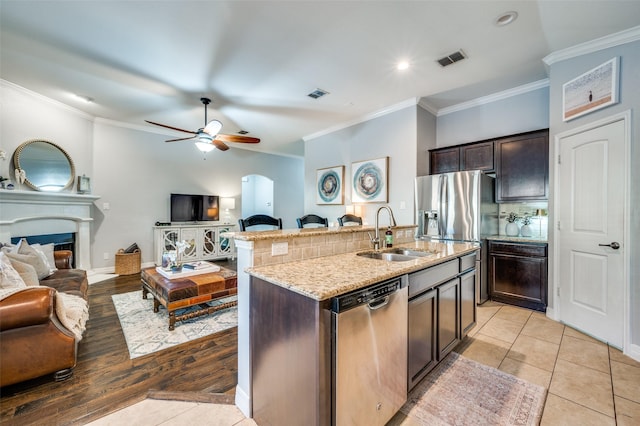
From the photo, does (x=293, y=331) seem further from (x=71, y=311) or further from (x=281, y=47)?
(x=281, y=47)

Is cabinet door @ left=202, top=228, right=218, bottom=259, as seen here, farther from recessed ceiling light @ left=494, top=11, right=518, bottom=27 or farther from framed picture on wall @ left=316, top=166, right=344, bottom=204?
recessed ceiling light @ left=494, top=11, right=518, bottom=27

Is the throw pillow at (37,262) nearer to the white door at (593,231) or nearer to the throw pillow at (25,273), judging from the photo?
the throw pillow at (25,273)

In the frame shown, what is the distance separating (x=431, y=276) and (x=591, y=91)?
8.61 ft

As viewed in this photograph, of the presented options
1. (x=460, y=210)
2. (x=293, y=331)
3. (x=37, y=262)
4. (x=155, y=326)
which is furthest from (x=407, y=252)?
(x=37, y=262)

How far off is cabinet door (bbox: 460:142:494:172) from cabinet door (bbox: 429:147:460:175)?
0.07 meters

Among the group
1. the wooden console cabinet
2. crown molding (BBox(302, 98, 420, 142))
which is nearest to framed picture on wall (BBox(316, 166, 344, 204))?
crown molding (BBox(302, 98, 420, 142))

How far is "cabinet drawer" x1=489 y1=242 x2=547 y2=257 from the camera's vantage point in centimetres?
310

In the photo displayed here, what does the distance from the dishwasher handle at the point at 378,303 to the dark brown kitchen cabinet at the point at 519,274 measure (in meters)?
2.84

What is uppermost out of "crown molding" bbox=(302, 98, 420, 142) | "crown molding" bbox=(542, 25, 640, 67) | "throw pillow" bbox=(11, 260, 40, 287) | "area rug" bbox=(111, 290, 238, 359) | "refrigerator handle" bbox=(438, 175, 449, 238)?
"crown molding" bbox=(302, 98, 420, 142)

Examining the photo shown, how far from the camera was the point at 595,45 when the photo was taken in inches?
101

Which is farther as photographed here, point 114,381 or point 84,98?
point 84,98

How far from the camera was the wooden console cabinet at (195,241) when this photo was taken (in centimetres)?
526

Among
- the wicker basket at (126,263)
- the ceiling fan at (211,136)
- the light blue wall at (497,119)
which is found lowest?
the wicker basket at (126,263)

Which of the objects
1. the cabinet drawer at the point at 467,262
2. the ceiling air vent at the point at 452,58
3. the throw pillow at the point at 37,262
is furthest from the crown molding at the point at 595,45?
the throw pillow at the point at 37,262
